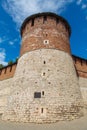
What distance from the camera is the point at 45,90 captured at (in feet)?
35.9

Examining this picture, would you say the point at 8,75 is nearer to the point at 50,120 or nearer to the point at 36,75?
the point at 36,75

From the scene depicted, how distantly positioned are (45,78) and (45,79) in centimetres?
9

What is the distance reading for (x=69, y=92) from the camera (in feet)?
37.3

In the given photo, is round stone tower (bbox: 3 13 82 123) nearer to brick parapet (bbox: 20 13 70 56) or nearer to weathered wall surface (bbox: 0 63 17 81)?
brick parapet (bbox: 20 13 70 56)

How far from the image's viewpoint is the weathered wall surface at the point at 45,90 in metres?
10.3

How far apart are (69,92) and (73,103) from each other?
2.91 ft

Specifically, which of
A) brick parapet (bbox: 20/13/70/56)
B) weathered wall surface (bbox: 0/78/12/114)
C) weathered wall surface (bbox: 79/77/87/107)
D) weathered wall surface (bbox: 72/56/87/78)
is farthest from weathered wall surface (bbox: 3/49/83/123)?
weathered wall surface (bbox: 0/78/12/114)

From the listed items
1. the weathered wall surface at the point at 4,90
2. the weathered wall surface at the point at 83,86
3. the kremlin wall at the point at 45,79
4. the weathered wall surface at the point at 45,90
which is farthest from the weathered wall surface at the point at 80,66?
the weathered wall surface at the point at 4,90

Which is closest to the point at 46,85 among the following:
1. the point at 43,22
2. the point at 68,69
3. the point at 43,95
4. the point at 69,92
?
the point at 43,95

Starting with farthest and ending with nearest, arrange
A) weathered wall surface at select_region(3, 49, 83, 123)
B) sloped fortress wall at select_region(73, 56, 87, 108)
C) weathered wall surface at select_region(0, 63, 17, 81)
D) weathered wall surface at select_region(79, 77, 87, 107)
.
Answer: weathered wall surface at select_region(0, 63, 17, 81), sloped fortress wall at select_region(73, 56, 87, 108), weathered wall surface at select_region(79, 77, 87, 107), weathered wall surface at select_region(3, 49, 83, 123)

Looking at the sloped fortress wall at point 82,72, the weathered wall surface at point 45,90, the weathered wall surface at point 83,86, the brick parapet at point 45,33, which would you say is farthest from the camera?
the sloped fortress wall at point 82,72

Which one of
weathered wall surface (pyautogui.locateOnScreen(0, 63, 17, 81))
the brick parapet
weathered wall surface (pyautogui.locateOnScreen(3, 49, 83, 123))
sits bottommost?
weathered wall surface (pyautogui.locateOnScreen(3, 49, 83, 123))

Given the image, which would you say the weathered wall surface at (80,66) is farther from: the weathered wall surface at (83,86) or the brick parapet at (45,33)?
the brick parapet at (45,33)

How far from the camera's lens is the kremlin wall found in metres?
10.4
